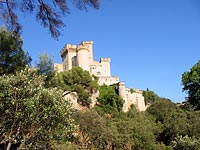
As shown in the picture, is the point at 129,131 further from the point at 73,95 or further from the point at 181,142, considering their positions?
the point at 73,95

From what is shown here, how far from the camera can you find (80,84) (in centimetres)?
4056

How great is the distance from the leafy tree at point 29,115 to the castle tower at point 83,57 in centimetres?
3909

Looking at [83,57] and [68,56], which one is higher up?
[68,56]

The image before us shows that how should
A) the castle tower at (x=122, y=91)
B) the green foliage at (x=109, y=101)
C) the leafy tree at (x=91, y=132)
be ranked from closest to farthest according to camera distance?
the leafy tree at (x=91, y=132) < the green foliage at (x=109, y=101) < the castle tower at (x=122, y=91)

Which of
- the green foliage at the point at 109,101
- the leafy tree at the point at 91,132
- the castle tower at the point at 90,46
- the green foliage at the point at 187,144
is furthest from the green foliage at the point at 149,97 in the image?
the leafy tree at the point at 91,132

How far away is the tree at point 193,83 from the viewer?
36.8 m

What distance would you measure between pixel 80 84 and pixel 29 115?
97.7 feet

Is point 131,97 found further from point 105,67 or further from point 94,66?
point 105,67

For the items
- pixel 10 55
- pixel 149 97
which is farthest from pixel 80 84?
pixel 10 55

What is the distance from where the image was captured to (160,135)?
89.0 ft

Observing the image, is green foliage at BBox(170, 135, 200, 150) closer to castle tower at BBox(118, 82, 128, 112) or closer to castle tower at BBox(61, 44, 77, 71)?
castle tower at BBox(118, 82, 128, 112)

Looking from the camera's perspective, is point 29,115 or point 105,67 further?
point 105,67

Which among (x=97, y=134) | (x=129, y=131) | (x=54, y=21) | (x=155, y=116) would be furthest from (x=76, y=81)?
(x=54, y=21)

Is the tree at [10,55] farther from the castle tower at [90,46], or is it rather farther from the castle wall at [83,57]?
the castle tower at [90,46]
